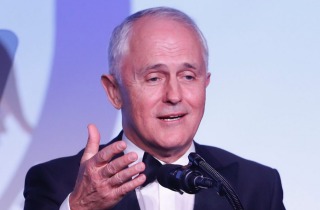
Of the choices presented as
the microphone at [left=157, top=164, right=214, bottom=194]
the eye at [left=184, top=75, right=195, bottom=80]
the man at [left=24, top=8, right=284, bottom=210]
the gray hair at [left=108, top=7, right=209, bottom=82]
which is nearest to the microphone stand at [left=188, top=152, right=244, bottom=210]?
the microphone at [left=157, top=164, right=214, bottom=194]

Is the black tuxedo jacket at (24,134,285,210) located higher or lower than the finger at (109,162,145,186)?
lower

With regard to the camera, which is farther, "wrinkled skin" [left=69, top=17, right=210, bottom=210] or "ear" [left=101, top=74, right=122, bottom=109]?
"ear" [left=101, top=74, right=122, bottom=109]

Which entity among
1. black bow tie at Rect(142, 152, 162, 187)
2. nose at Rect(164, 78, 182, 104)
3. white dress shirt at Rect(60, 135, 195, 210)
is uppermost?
nose at Rect(164, 78, 182, 104)

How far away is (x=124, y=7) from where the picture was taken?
2.31 meters

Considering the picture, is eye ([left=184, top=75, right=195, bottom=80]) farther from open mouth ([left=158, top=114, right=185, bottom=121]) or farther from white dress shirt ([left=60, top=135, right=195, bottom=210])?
white dress shirt ([left=60, top=135, right=195, bottom=210])

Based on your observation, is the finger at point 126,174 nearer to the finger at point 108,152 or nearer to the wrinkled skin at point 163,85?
the finger at point 108,152

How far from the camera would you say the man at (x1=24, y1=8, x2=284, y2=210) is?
1.87m

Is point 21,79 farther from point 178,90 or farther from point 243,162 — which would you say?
point 243,162

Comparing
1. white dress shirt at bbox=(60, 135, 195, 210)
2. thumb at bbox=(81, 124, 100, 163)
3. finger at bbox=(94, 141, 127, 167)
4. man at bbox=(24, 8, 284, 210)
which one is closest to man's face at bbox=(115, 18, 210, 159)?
man at bbox=(24, 8, 284, 210)

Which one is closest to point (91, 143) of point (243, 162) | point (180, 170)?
point (180, 170)

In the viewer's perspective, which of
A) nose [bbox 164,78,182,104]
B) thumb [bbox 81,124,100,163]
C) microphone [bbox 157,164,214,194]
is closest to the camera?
microphone [bbox 157,164,214,194]

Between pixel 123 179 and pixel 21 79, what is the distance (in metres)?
0.94

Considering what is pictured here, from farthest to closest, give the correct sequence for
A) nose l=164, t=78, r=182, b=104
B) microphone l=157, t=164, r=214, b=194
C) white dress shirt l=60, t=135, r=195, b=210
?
white dress shirt l=60, t=135, r=195, b=210
nose l=164, t=78, r=182, b=104
microphone l=157, t=164, r=214, b=194

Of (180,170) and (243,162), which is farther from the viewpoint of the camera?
(243,162)
